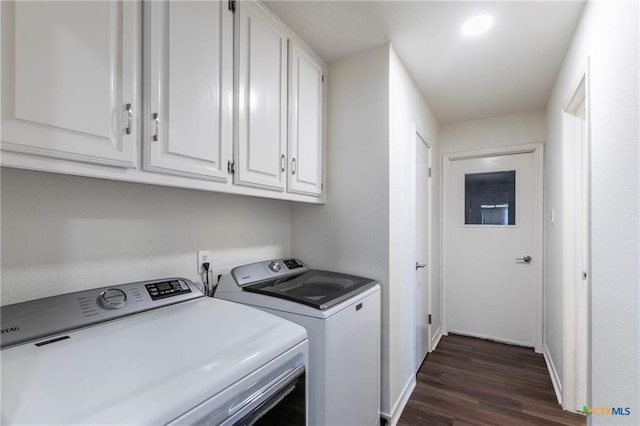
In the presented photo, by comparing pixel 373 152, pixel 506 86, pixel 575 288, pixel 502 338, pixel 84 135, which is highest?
pixel 506 86

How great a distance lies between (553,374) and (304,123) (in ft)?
9.12

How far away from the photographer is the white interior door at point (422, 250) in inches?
94.7

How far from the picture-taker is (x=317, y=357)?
1.22 metres

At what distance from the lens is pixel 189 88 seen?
112 centimetres

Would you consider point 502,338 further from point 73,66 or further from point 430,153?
point 73,66

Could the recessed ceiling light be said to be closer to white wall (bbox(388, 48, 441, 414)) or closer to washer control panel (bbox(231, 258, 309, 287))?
white wall (bbox(388, 48, 441, 414))

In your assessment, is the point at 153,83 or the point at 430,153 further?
the point at 430,153

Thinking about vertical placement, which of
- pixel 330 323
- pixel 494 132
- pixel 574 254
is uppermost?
pixel 494 132

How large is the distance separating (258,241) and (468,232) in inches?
96.8

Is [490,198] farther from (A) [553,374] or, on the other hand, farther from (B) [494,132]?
(A) [553,374]

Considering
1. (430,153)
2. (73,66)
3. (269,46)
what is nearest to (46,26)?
(73,66)

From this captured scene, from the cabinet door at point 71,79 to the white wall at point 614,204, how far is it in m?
1.63

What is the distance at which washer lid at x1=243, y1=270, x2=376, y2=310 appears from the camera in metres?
1.32

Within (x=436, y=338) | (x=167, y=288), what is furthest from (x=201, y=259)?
(x=436, y=338)
